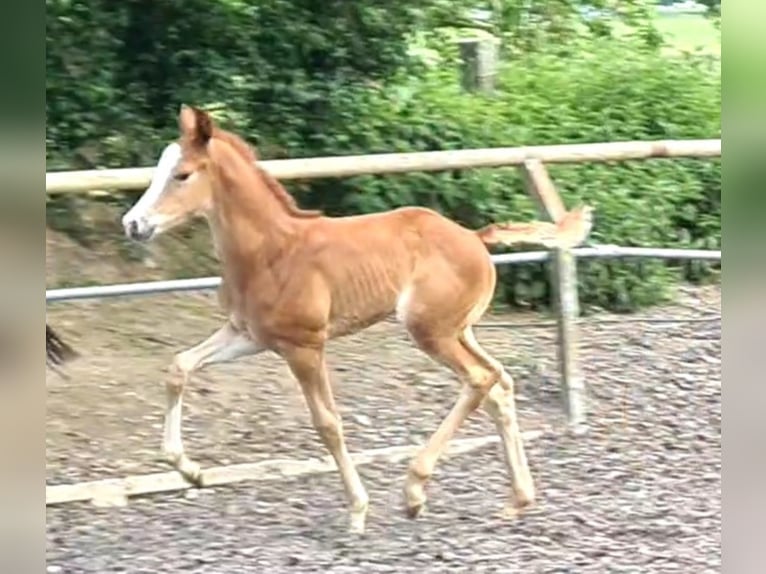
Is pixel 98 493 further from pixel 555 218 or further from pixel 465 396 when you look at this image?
pixel 555 218

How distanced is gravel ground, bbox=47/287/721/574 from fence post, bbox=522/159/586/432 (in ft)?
0.10

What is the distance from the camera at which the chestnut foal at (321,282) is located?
2350 mm

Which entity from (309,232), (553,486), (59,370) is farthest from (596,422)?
(59,370)

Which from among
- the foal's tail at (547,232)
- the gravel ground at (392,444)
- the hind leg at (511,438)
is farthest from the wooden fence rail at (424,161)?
the hind leg at (511,438)

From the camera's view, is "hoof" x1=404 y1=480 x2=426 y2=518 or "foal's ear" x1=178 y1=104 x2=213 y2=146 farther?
"hoof" x1=404 y1=480 x2=426 y2=518

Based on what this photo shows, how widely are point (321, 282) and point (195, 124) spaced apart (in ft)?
1.29

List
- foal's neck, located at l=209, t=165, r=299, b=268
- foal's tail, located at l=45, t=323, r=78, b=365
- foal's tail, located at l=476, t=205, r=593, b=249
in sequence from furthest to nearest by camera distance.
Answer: foal's tail, located at l=476, t=205, r=593, b=249, foal's neck, located at l=209, t=165, r=299, b=268, foal's tail, located at l=45, t=323, r=78, b=365

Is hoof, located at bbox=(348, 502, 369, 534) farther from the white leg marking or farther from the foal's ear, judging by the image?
the foal's ear

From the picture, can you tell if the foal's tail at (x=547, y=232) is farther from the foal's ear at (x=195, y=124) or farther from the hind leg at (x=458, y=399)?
the foal's ear at (x=195, y=124)

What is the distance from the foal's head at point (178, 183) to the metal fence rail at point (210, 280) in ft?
0.35

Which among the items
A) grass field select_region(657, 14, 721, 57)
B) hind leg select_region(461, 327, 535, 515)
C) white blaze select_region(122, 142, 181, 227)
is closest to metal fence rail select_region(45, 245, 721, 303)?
white blaze select_region(122, 142, 181, 227)

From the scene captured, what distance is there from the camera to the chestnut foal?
2350 mm
